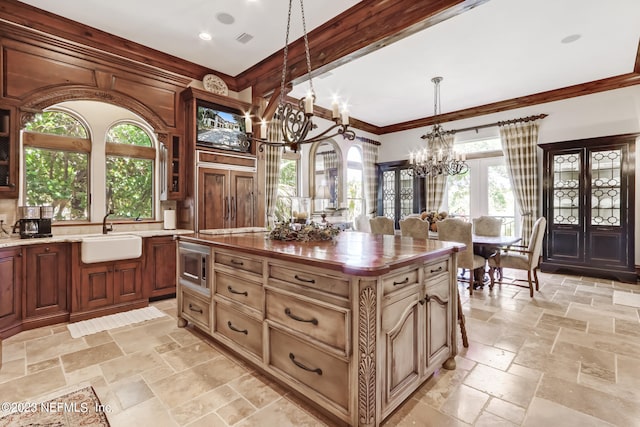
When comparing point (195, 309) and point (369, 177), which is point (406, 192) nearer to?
point (369, 177)

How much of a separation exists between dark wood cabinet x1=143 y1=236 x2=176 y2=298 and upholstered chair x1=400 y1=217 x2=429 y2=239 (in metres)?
3.17

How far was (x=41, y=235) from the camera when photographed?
10.3 ft

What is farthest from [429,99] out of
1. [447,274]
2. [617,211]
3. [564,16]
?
[447,274]

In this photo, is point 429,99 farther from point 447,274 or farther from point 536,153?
point 447,274

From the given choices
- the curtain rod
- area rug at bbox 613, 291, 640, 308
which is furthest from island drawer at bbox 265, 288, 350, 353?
the curtain rod

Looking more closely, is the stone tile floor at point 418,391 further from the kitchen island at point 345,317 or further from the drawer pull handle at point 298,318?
the drawer pull handle at point 298,318

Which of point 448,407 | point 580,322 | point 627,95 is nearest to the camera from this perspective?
point 448,407

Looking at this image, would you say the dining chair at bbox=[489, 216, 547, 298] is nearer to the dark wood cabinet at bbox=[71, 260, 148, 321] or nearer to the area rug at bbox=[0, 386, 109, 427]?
the area rug at bbox=[0, 386, 109, 427]

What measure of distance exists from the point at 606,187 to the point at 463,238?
113 inches

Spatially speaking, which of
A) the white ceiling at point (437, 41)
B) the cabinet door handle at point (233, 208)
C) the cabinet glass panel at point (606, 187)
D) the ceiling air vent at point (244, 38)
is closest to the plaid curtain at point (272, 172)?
the cabinet door handle at point (233, 208)

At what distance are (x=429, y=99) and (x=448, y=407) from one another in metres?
5.31

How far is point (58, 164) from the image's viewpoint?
12.0 ft

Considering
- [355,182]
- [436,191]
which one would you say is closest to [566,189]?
[436,191]

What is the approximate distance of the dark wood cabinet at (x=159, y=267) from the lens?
12.2 ft
